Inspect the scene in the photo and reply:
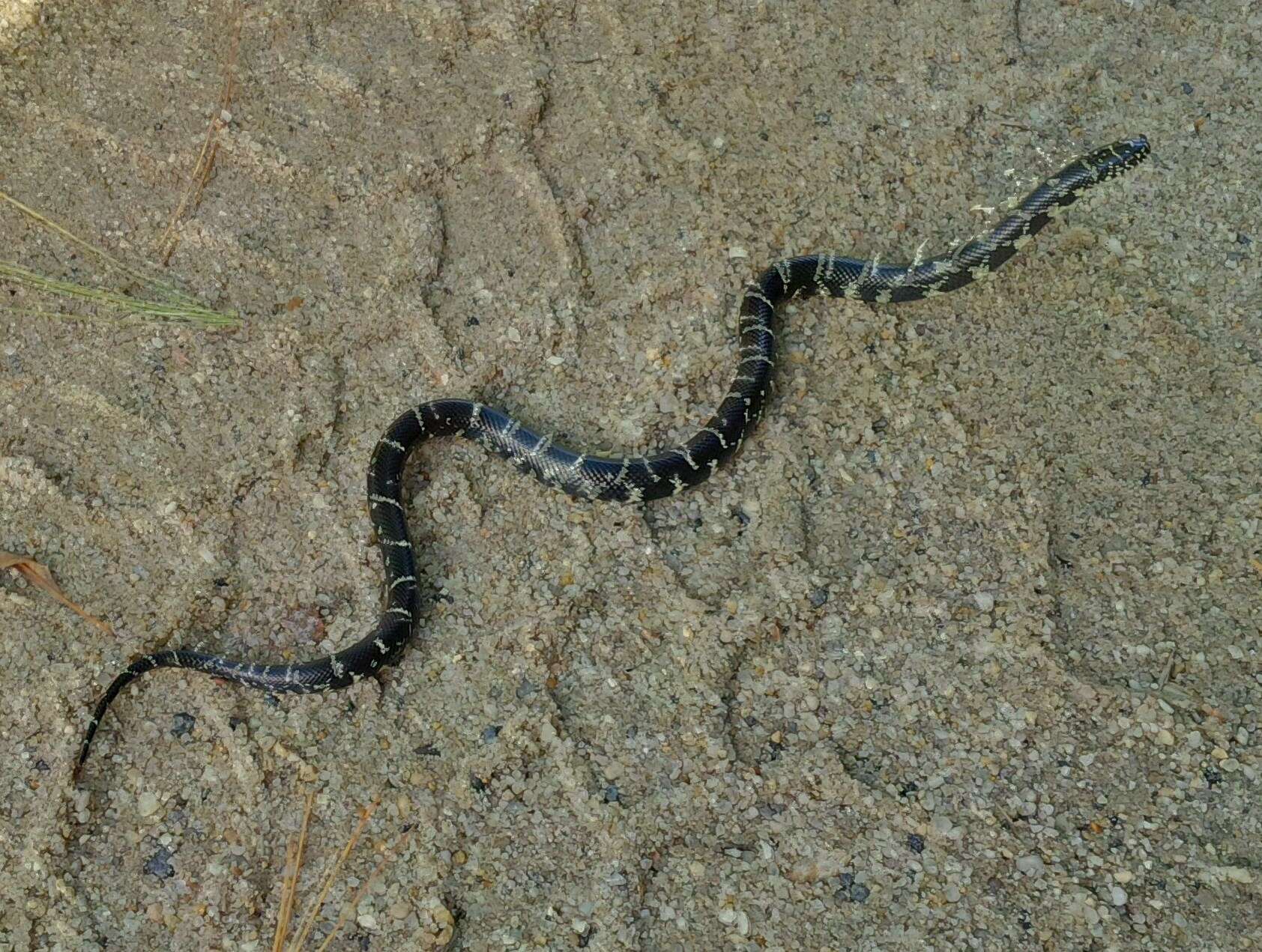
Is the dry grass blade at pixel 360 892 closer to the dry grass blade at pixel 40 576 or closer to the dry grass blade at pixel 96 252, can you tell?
the dry grass blade at pixel 40 576

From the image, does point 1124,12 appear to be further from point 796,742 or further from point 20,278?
point 20,278

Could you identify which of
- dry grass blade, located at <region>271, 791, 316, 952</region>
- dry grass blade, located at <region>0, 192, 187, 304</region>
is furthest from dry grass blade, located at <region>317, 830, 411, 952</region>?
dry grass blade, located at <region>0, 192, 187, 304</region>

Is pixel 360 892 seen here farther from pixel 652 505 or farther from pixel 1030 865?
pixel 1030 865

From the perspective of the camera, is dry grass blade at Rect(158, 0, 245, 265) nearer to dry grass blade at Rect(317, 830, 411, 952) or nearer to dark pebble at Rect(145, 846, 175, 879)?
dark pebble at Rect(145, 846, 175, 879)

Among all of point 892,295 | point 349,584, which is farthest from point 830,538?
point 349,584

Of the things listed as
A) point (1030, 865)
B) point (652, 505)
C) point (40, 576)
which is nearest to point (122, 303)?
point (40, 576)
